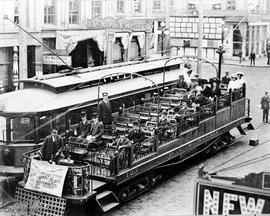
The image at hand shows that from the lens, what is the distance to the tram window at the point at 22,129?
15.3 m

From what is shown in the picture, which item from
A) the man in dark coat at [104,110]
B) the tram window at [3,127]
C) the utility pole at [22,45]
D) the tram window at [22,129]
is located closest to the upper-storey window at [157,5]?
the utility pole at [22,45]

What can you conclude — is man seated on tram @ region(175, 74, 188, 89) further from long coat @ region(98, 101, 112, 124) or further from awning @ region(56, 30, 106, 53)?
awning @ region(56, 30, 106, 53)

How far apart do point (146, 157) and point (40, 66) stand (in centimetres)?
1454

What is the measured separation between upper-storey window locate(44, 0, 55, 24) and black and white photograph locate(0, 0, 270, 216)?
59 mm

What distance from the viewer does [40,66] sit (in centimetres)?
2822

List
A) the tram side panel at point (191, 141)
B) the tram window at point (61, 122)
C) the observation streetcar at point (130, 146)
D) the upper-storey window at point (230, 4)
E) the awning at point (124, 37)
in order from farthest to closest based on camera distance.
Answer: the upper-storey window at point (230, 4), the awning at point (124, 37), the tram window at point (61, 122), the tram side panel at point (191, 141), the observation streetcar at point (130, 146)

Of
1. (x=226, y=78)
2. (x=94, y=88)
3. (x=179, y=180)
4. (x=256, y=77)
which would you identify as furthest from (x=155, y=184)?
(x=256, y=77)

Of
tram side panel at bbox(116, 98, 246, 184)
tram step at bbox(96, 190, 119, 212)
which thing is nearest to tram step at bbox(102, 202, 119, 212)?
tram step at bbox(96, 190, 119, 212)

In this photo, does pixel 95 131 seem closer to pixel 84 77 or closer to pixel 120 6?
pixel 84 77

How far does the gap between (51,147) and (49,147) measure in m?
0.05

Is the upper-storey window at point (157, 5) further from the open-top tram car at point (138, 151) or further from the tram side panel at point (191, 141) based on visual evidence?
the open-top tram car at point (138, 151)

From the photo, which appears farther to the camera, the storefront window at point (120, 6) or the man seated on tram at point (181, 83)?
the storefront window at point (120, 6)

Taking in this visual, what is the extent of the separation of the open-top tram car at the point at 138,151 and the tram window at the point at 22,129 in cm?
89

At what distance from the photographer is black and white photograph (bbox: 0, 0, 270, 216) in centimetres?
1291
